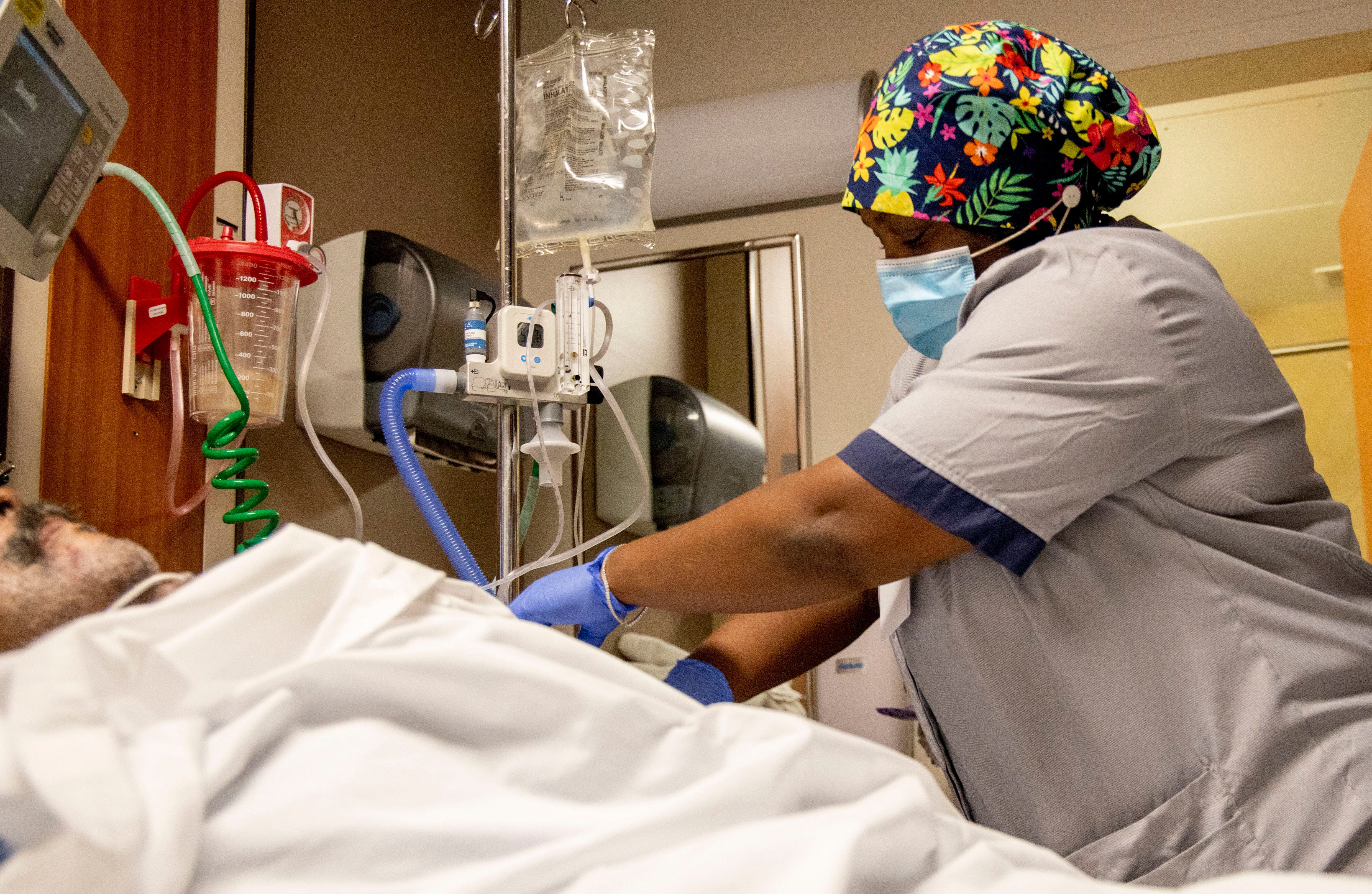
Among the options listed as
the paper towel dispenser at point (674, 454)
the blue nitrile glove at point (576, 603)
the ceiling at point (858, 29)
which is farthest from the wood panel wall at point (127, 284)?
the ceiling at point (858, 29)

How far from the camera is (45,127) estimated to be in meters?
1.12

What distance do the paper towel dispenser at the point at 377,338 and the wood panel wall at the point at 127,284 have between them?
0.85ft

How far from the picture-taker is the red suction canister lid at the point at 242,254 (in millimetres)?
1436

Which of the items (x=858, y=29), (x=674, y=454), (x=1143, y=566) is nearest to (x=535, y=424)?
(x=1143, y=566)

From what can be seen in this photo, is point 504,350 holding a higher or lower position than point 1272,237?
lower

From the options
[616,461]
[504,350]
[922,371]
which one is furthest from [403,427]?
[616,461]

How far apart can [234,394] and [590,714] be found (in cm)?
104

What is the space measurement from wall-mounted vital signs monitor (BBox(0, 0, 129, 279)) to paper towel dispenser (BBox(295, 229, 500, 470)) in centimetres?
59

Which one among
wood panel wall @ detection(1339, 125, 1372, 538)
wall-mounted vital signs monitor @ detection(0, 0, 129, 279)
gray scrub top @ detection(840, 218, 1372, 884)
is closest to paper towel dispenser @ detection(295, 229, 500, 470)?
wall-mounted vital signs monitor @ detection(0, 0, 129, 279)

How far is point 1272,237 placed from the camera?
429 centimetres

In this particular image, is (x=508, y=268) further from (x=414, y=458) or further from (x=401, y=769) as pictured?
(x=401, y=769)

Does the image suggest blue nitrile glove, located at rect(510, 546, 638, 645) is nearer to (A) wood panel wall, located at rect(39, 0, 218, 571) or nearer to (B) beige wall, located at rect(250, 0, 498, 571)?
(A) wood panel wall, located at rect(39, 0, 218, 571)

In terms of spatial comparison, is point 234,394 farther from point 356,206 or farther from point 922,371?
point 922,371

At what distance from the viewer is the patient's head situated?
0.81 meters
